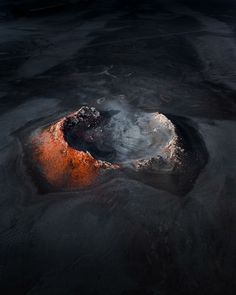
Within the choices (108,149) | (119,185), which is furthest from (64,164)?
(119,185)

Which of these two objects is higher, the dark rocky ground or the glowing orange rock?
the glowing orange rock

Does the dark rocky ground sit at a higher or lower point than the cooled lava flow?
lower

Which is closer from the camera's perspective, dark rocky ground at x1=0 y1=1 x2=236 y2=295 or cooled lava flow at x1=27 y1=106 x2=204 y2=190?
dark rocky ground at x1=0 y1=1 x2=236 y2=295

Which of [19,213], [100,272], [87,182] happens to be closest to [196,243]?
[100,272]

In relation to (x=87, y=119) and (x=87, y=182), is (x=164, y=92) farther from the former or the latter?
(x=87, y=182)

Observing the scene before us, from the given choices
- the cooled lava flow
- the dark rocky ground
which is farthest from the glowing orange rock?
the dark rocky ground

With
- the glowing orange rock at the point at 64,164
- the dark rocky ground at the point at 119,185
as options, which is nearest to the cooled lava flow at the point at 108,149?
the glowing orange rock at the point at 64,164

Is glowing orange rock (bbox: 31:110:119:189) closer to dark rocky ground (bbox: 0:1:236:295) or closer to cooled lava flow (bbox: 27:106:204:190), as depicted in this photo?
cooled lava flow (bbox: 27:106:204:190)

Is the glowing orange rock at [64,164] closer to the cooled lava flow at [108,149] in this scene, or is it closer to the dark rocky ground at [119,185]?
the cooled lava flow at [108,149]
